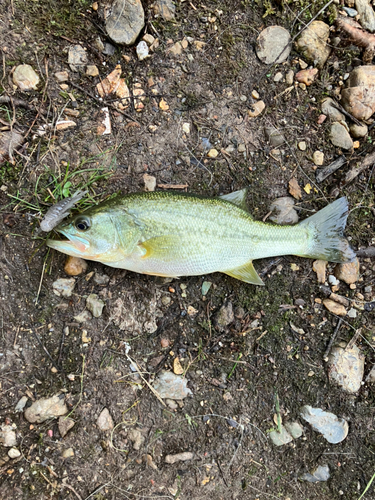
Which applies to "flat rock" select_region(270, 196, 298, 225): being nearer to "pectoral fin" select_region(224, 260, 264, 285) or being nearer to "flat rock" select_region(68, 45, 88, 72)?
"pectoral fin" select_region(224, 260, 264, 285)

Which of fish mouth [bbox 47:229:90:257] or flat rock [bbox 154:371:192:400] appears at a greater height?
fish mouth [bbox 47:229:90:257]

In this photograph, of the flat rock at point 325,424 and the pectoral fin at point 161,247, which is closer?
the pectoral fin at point 161,247

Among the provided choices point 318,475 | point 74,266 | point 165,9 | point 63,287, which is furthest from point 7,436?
point 165,9

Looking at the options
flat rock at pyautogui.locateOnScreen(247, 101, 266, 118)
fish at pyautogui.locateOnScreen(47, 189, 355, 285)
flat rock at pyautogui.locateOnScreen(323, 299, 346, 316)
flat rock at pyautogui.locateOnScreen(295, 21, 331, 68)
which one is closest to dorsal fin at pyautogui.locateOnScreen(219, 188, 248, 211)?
fish at pyautogui.locateOnScreen(47, 189, 355, 285)

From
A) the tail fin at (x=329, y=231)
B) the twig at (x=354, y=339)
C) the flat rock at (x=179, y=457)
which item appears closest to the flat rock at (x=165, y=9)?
the tail fin at (x=329, y=231)

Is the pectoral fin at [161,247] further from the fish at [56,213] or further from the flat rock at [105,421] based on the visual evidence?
the flat rock at [105,421]

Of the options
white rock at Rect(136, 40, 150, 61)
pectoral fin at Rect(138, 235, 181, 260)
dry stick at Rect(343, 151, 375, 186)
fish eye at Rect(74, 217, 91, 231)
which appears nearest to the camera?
fish eye at Rect(74, 217, 91, 231)
